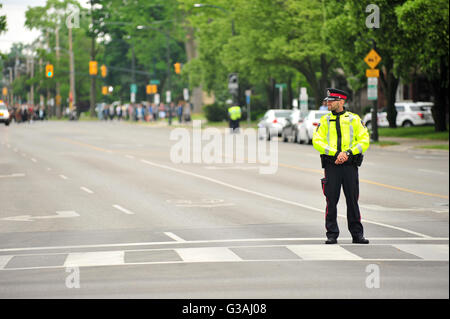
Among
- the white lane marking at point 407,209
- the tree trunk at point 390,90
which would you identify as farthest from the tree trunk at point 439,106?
the white lane marking at point 407,209

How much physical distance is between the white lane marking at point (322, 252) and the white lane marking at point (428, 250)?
0.81 metres

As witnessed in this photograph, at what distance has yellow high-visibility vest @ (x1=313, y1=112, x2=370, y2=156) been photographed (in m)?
12.2

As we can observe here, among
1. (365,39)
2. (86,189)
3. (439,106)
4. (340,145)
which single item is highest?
(365,39)

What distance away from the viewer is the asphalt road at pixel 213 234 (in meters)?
10.0

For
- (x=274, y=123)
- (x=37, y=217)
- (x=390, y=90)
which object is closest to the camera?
(x=37, y=217)

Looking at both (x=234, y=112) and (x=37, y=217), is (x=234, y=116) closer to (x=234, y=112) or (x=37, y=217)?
(x=234, y=112)

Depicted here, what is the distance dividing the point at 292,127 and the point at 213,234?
33.1 m

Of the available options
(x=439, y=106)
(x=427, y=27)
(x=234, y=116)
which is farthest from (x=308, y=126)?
(x=234, y=116)

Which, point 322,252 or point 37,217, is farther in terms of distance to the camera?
point 37,217

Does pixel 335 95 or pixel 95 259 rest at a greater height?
pixel 335 95

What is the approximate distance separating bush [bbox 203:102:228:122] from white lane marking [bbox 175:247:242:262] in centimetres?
6874

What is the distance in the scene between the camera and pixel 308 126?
148ft

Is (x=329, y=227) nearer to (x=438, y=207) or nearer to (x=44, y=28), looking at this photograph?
(x=438, y=207)

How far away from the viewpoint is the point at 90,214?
17812mm
